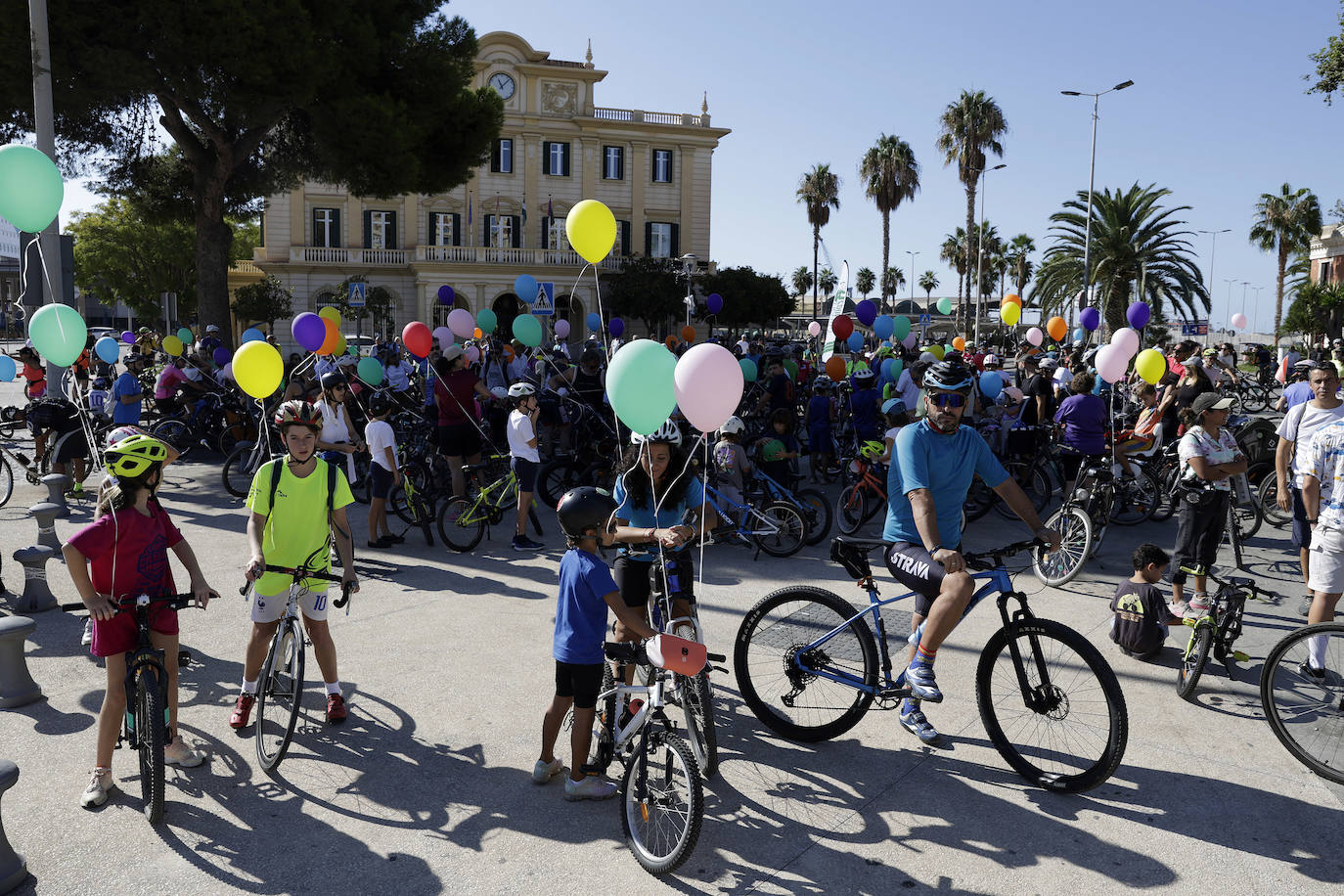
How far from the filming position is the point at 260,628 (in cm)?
471

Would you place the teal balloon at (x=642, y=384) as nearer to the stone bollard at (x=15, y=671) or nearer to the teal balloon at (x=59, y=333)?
the stone bollard at (x=15, y=671)

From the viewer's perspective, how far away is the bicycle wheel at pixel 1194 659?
17.1 feet

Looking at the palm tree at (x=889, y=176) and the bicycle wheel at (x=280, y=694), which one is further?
the palm tree at (x=889, y=176)

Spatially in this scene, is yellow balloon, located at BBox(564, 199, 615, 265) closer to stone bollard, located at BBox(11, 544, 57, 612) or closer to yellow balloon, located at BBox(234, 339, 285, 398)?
yellow balloon, located at BBox(234, 339, 285, 398)

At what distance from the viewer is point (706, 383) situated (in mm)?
4547

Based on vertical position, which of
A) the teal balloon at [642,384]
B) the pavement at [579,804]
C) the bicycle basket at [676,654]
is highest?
the teal balloon at [642,384]

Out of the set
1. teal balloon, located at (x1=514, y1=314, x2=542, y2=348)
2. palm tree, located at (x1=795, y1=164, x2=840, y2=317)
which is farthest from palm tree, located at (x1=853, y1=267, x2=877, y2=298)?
teal balloon, located at (x1=514, y1=314, x2=542, y2=348)

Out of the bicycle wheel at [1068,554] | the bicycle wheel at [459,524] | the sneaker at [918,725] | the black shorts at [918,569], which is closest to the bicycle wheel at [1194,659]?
the sneaker at [918,725]

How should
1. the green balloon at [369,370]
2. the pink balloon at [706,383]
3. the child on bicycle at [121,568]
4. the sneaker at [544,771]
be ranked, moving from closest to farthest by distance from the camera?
the child on bicycle at [121,568]
the sneaker at [544,771]
the pink balloon at [706,383]
the green balloon at [369,370]

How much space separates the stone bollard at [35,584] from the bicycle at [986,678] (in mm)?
5236

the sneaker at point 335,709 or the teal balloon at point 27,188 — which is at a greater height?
the teal balloon at point 27,188

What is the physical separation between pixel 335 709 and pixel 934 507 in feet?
10.8

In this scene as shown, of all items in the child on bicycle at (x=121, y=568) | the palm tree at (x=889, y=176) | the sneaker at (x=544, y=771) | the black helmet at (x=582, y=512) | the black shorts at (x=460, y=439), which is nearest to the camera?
the black helmet at (x=582, y=512)

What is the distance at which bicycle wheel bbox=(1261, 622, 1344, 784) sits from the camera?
4410 mm
